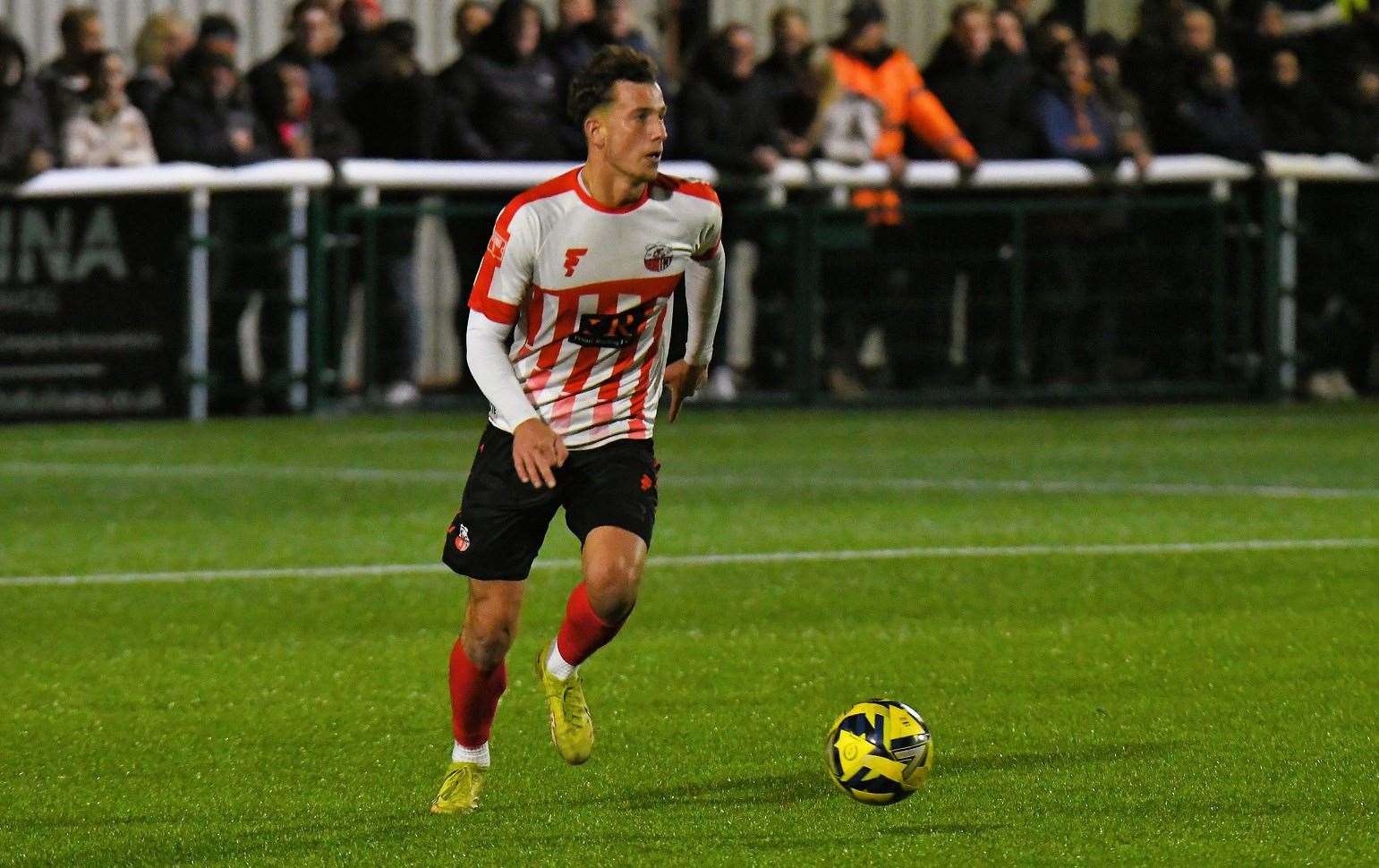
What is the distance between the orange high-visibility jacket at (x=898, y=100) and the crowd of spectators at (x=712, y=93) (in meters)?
0.01

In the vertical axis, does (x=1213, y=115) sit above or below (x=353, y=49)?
below

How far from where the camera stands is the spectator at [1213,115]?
60.6 ft

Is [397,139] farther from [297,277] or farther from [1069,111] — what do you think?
[1069,111]

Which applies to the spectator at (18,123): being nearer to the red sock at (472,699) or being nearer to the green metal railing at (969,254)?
the green metal railing at (969,254)

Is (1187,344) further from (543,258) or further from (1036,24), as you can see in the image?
(543,258)

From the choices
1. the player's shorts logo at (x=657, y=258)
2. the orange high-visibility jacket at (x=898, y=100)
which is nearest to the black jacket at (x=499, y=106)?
the orange high-visibility jacket at (x=898, y=100)

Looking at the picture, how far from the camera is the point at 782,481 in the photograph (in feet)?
45.3

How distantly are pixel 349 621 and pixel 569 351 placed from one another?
9.53 feet

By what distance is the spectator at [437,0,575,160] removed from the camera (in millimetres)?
16828

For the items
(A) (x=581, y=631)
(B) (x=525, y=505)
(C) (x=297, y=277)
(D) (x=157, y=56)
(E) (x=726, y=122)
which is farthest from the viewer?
(E) (x=726, y=122)

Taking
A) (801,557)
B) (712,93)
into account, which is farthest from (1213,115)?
(801,557)

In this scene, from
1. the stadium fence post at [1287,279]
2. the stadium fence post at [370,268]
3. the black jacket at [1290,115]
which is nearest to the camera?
the stadium fence post at [370,268]

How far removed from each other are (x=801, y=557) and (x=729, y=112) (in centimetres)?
686

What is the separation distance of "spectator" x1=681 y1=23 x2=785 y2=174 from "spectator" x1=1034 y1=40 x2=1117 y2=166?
2002mm
